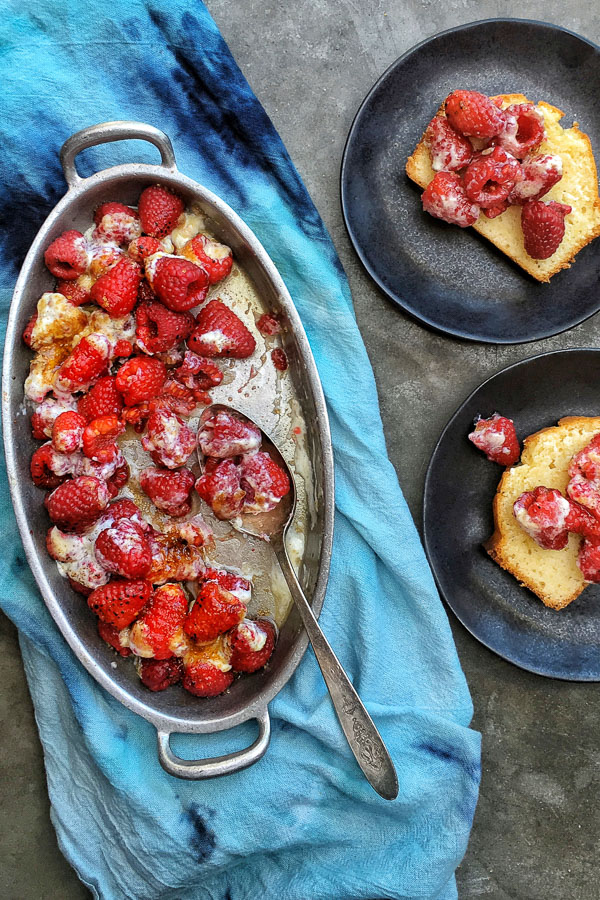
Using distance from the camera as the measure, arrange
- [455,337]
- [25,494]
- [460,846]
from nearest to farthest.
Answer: [25,494] → [460,846] → [455,337]

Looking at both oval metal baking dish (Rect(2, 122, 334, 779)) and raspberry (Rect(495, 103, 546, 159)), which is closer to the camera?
oval metal baking dish (Rect(2, 122, 334, 779))

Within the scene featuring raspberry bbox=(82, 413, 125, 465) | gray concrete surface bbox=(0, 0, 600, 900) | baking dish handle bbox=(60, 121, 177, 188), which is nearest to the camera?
baking dish handle bbox=(60, 121, 177, 188)

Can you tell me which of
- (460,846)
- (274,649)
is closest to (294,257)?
(274,649)

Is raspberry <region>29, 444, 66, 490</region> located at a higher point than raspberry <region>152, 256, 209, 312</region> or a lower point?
lower

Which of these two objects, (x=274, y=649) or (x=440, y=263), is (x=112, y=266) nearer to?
(x=440, y=263)

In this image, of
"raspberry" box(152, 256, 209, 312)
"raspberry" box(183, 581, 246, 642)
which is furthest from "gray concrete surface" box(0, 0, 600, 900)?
"raspberry" box(183, 581, 246, 642)

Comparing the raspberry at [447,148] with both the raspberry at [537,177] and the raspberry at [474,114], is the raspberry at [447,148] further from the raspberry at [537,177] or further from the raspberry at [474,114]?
the raspberry at [537,177]

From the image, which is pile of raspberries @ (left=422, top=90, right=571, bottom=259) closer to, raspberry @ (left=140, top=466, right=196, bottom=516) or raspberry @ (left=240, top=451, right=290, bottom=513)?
raspberry @ (left=240, top=451, right=290, bottom=513)

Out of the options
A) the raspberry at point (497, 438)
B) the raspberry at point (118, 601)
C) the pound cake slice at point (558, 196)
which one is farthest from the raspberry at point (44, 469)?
the pound cake slice at point (558, 196)
